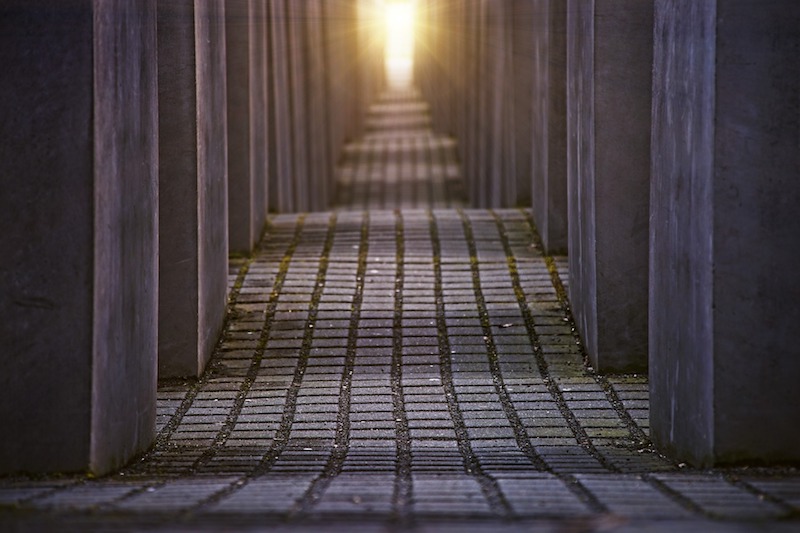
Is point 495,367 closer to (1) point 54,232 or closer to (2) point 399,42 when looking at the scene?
(1) point 54,232

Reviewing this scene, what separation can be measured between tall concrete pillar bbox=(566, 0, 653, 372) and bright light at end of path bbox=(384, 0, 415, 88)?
44.3 m

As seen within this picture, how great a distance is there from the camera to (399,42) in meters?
72.9

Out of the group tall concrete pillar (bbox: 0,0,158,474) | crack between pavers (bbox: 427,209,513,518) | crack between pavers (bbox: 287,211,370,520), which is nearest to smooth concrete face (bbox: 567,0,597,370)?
crack between pavers (bbox: 427,209,513,518)

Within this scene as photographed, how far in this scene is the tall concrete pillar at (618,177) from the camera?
8.11 m

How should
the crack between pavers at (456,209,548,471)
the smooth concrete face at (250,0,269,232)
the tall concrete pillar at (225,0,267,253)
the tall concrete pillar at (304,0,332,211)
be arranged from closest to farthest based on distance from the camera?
the crack between pavers at (456,209,548,471)
the tall concrete pillar at (225,0,267,253)
the smooth concrete face at (250,0,269,232)
the tall concrete pillar at (304,0,332,211)

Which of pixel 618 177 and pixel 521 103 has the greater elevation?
pixel 521 103

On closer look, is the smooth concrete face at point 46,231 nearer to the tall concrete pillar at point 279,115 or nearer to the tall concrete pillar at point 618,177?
the tall concrete pillar at point 618,177

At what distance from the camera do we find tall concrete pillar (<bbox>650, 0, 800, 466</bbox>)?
216 inches

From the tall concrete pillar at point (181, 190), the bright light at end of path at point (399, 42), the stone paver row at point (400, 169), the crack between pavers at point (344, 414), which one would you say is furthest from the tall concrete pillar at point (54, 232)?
the bright light at end of path at point (399, 42)

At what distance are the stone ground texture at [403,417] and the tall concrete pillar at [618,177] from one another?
0.94 ft

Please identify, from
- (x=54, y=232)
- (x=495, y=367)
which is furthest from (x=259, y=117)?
(x=54, y=232)

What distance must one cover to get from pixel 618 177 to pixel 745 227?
264cm

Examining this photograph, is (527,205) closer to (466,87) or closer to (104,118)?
(104,118)

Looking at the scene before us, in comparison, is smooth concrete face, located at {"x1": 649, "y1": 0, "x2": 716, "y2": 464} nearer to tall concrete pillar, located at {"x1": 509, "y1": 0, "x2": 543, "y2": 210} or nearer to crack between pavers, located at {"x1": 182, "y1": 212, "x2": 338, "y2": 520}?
crack between pavers, located at {"x1": 182, "y1": 212, "x2": 338, "y2": 520}
